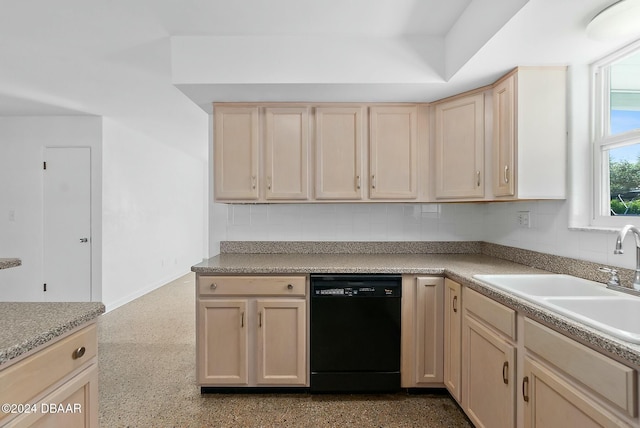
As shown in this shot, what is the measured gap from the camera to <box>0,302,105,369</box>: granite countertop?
0.93 metres

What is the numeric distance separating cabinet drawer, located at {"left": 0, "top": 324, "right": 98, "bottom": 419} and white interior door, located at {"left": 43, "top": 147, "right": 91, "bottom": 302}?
3.36 metres

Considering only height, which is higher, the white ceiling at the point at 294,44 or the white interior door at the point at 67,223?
the white ceiling at the point at 294,44

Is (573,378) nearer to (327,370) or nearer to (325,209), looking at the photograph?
(327,370)

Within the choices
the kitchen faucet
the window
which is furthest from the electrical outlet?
the kitchen faucet

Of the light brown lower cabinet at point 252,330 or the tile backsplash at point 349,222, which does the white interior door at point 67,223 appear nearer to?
the tile backsplash at point 349,222

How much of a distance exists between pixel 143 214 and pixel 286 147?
352 centimetres

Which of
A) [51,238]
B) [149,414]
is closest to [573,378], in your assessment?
[149,414]

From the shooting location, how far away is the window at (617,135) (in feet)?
5.67

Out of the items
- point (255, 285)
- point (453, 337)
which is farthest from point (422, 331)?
point (255, 285)

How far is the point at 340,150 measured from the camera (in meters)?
2.57

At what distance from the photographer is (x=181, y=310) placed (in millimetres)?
4164

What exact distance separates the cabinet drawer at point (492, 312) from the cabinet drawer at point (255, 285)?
103 centimetres

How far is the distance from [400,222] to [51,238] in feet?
13.5

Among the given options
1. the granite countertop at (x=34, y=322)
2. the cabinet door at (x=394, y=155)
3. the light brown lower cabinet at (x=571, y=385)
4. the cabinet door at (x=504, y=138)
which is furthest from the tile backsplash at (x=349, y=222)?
the granite countertop at (x=34, y=322)
